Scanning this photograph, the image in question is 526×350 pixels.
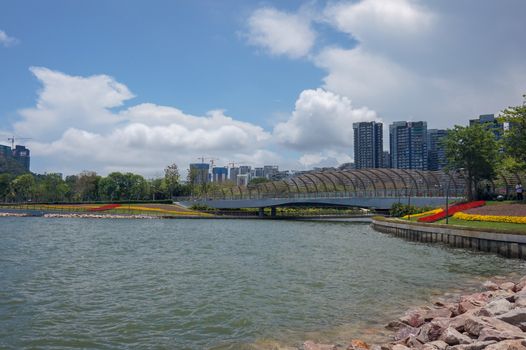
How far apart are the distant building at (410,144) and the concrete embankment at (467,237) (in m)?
138

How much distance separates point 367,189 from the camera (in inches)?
3541

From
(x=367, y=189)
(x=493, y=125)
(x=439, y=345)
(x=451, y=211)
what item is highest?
(x=493, y=125)

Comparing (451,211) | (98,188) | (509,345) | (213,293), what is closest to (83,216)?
(98,188)

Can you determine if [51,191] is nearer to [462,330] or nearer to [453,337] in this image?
[462,330]

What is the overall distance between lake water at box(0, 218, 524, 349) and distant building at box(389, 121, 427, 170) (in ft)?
511

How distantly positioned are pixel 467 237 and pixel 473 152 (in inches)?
1033

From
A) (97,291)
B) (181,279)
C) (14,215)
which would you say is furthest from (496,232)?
(14,215)

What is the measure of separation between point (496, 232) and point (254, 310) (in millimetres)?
22898

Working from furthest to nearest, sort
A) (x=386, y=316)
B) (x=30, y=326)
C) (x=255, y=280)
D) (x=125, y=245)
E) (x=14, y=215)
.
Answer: (x=14, y=215)
(x=125, y=245)
(x=255, y=280)
(x=386, y=316)
(x=30, y=326)

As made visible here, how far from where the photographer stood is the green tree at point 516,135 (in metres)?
44.4

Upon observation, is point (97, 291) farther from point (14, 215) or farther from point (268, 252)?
point (14, 215)

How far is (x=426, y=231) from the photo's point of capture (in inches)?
1639

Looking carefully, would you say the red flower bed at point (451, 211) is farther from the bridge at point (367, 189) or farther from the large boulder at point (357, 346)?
the large boulder at point (357, 346)

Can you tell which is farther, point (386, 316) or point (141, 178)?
point (141, 178)
